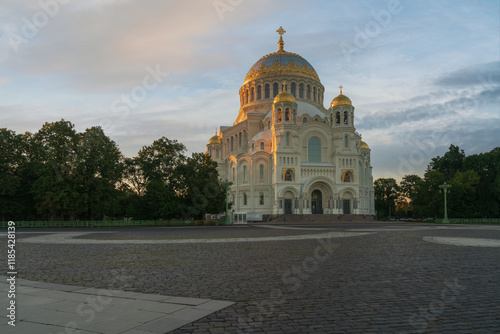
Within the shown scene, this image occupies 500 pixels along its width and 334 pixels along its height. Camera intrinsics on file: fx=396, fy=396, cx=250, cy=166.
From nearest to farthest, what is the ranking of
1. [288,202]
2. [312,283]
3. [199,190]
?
[312,283] < [199,190] < [288,202]

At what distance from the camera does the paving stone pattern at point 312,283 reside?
5.76m

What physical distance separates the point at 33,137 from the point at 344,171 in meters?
45.0

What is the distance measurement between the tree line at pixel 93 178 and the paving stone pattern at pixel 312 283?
28.1 m

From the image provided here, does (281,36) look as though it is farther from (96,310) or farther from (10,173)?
(96,310)

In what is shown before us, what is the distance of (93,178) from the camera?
137 ft

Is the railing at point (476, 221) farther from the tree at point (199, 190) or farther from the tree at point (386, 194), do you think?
the tree at point (386, 194)

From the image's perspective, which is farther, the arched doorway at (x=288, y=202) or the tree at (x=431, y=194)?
the arched doorway at (x=288, y=202)

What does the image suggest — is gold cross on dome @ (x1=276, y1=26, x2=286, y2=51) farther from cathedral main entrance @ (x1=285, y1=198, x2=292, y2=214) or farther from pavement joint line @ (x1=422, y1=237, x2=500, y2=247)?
pavement joint line @ (x1=422, y1=237, x2=500, y2=247)

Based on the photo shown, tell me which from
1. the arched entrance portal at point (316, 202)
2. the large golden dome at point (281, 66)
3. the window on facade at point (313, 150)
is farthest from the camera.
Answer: the large golden dome at point (281, 66)

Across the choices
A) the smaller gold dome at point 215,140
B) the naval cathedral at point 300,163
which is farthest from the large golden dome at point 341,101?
the smaller gold dome at point 215,140

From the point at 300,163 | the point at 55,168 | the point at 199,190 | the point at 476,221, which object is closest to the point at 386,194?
the point at 476,221

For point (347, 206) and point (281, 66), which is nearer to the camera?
point (347, 206)

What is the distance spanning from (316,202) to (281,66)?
2896cm

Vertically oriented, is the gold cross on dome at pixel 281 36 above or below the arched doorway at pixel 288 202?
above
